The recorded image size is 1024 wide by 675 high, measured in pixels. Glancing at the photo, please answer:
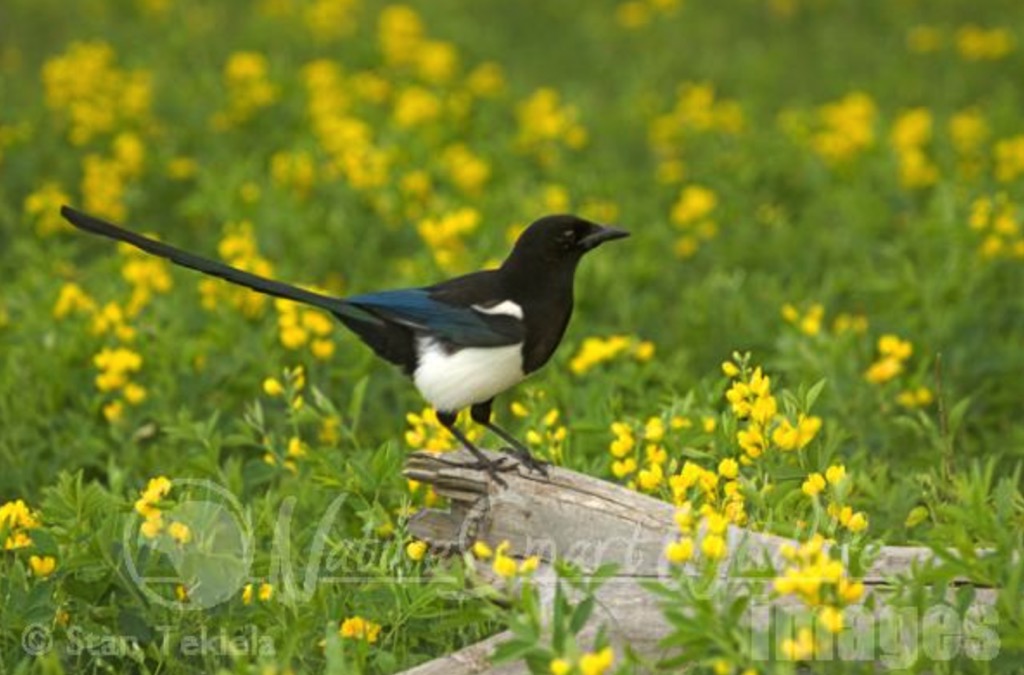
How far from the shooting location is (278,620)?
491 centimetres

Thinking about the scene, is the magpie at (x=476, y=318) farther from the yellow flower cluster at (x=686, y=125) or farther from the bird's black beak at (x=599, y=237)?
the yellow flower cluster at (x=686, y=125)

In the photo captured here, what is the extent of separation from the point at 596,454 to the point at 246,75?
267 inches

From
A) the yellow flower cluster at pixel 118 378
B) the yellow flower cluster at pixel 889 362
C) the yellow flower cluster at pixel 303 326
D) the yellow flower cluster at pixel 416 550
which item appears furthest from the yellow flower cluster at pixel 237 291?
the yellow flower cluster at pixel 416 550

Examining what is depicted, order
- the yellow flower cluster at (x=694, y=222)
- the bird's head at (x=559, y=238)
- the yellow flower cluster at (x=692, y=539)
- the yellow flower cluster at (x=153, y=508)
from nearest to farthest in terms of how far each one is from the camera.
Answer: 1. the yellow flower cluster at (x=692, y=539)
2. the yellow flower cluster at (x=153, y=508)
3. the bird's head at (x=559, y=238)
4. the yellow flower cluster at (x=694, y=222)

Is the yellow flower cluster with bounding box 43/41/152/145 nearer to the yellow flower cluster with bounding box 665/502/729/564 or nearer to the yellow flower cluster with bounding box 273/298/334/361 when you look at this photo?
the yellow flower cluster with bounding box 273/298/334/361

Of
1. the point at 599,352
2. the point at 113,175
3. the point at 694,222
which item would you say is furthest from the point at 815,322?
the point at 113,175

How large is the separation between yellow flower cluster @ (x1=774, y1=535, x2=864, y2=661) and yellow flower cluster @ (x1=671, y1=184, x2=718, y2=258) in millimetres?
6407

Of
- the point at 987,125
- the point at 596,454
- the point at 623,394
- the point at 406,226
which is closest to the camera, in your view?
the point at 596,454

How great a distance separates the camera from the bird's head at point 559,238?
5.86 metres

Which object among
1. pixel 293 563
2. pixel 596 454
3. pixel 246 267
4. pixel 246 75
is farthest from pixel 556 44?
pixel 293 563

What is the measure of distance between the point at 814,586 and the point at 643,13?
512 inches

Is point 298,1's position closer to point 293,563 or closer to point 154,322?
point 154,322

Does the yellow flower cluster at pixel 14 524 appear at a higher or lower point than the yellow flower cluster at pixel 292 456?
lower

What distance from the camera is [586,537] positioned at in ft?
16.7
